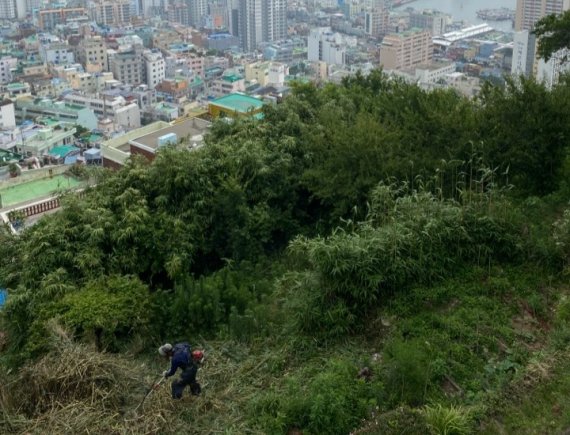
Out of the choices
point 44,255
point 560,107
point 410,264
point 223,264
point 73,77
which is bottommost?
point 73,77

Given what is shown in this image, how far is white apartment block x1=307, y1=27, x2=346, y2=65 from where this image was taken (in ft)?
118

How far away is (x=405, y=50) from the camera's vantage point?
1409 inches

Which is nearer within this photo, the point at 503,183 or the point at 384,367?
the point at 384,367

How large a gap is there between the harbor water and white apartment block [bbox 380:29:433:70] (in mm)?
10713

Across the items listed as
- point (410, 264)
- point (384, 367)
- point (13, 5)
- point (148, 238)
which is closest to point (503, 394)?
point (384, 367)

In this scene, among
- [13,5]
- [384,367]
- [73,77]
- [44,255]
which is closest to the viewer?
[384,367]

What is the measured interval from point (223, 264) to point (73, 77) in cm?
2625

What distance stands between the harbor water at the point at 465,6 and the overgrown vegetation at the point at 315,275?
43.3m

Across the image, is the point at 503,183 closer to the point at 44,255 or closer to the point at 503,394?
the point at 503,394

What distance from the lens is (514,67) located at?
2989 cm

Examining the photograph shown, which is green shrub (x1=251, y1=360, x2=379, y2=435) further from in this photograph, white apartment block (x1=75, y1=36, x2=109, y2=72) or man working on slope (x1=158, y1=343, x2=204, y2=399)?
white apartment block (x1=75, y1=36, x2=109, y2=72)

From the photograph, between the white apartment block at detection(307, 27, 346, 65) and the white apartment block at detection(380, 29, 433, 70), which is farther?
the white apartment block at detection(307, 27, 346, 65)

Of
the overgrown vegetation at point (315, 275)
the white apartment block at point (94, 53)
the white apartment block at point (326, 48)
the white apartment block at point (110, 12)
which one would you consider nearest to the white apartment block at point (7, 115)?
the white apartment block at point (94, 53)

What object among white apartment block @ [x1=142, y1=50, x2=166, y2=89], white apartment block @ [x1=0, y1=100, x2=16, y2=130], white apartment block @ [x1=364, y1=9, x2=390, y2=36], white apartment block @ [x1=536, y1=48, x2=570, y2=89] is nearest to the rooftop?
white apartment block @ [x1=536, y1=48, x2=570, y2=89]
